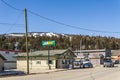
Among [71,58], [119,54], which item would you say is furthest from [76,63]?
[119,54]

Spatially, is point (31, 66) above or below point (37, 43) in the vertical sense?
below

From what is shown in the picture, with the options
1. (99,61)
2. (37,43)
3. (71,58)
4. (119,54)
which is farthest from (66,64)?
(37,43)

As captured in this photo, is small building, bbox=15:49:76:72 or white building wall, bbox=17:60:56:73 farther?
white building wall, bbox=17:60:56:73

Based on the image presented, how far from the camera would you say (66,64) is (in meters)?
67.9

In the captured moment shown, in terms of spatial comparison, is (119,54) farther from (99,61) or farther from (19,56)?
(19,56)

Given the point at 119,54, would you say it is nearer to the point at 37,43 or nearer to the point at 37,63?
the point at 37,43

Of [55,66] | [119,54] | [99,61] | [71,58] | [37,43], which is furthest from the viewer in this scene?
[37,43]

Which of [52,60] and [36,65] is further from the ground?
[52,60]

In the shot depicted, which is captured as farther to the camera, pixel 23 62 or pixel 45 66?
pixel 23 62

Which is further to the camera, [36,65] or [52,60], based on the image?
[36,65]

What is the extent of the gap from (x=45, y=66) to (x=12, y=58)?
45.6ft

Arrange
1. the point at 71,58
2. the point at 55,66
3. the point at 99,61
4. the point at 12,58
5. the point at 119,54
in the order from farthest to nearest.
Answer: the point at 119,54 < the point at 99,61 < the point at 12,58 < the point at 71,58 < the point at 55,66

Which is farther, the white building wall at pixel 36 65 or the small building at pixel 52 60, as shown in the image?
the white building wall at pixel 36 65

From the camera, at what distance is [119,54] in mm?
139250
